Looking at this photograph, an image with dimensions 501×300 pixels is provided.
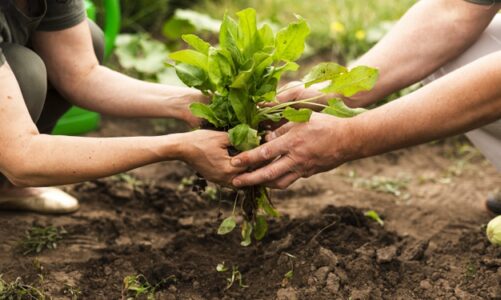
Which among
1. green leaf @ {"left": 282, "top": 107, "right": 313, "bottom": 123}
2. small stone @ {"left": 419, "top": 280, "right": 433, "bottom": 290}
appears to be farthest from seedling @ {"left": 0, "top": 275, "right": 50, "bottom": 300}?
small stone @ {"left": 419, "top": 280, "right": 433, "bottom": 290}

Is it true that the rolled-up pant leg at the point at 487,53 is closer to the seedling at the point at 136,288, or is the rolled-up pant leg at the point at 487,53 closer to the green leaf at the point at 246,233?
the green leaf at the point at 246,233

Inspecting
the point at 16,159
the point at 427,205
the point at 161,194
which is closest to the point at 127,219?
the point at 161,194

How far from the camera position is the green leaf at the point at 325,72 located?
6.92ft

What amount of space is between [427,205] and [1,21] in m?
1.81

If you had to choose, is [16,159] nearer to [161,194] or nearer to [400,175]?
[161,194]

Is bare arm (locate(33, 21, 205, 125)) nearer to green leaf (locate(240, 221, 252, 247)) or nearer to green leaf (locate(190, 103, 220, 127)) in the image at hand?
green leaf (locate(190, 103, 220, 127))

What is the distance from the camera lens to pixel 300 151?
2.21m

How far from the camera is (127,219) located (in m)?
2.74

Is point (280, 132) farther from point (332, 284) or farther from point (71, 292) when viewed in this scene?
point (71, 292)

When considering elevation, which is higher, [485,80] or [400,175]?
[485,80]

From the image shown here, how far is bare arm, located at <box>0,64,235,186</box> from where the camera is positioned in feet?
6.63

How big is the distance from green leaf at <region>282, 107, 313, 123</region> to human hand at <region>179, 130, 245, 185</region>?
204 mm

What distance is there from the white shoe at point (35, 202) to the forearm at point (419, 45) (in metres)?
1.17

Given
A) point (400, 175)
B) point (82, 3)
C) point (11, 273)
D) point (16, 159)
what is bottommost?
point (400, 175)
